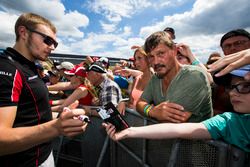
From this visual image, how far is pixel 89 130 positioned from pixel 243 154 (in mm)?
2811

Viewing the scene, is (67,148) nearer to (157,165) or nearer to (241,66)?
(157,165)

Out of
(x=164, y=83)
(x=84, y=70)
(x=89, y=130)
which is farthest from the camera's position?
(x=84, y=70)

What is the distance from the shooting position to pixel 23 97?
69.1 inches

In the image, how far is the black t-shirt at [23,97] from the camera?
158 cm

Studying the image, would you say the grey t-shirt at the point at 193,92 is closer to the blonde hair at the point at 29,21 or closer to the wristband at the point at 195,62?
the wristband at the point at 195,62

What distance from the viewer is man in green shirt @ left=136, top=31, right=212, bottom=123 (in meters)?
1.89

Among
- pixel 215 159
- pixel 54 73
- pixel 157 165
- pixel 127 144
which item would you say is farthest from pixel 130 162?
pixel 54 73

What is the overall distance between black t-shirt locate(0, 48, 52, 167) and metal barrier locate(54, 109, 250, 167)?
114 cm

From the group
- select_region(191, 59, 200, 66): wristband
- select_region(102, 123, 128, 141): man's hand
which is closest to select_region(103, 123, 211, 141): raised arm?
select_region(102, 123, 128, 141): man's hand

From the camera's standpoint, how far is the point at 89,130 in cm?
365

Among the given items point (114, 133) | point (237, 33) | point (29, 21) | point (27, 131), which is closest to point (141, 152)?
point (114, 133)

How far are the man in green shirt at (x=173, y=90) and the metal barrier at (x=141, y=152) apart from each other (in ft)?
0.79

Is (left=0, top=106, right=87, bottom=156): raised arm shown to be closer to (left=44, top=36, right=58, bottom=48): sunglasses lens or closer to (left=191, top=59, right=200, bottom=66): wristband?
(left=44, top=36, right=58, bottom=48): sunglasses lens

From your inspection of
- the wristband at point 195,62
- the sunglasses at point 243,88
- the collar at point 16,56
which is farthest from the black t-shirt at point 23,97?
the wristband at point 195,62
